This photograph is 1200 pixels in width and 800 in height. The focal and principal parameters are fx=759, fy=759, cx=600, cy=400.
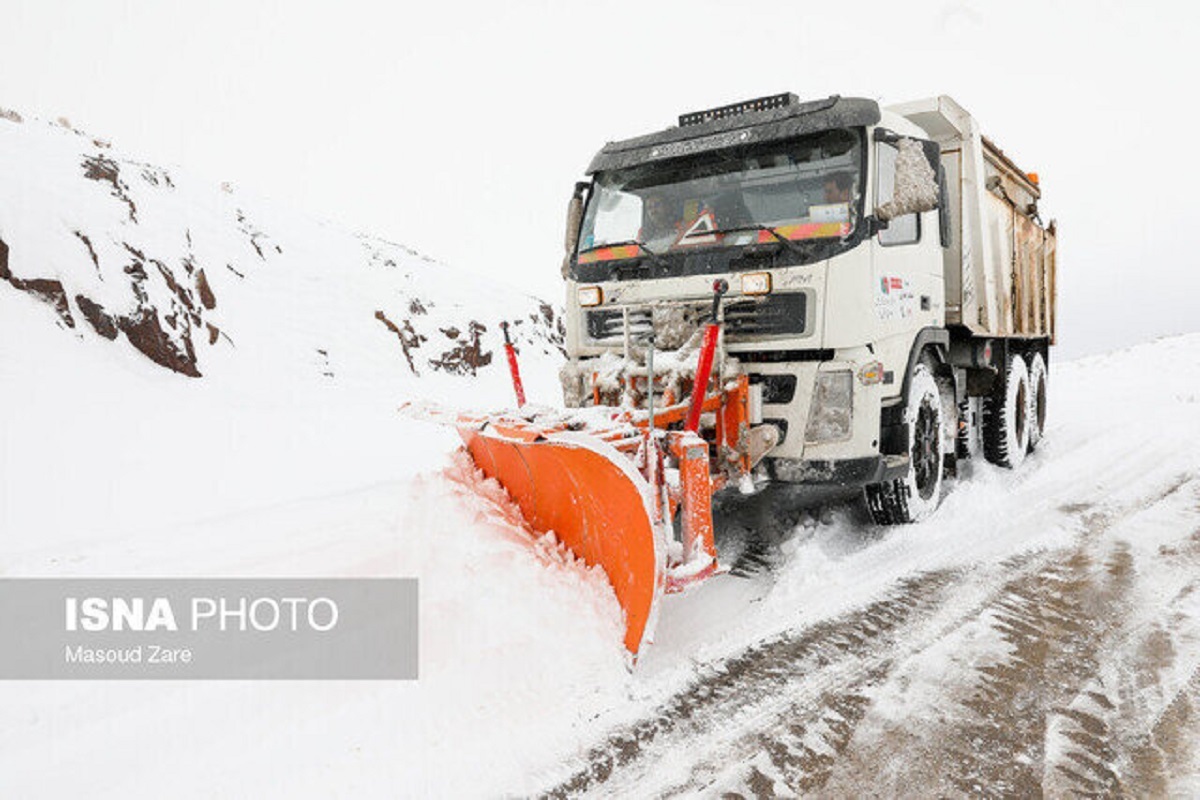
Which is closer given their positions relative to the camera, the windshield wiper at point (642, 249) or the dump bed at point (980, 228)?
the windshield wiper at point (642, 249)

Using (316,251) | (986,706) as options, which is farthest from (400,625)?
(316,251)

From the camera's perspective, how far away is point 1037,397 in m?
8.51

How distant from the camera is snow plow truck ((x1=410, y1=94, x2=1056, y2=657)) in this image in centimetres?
357

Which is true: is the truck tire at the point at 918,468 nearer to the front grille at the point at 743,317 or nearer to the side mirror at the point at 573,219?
the front grille at the point at 743,317

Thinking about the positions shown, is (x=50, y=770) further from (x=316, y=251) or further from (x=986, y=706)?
(x=316, y=251)

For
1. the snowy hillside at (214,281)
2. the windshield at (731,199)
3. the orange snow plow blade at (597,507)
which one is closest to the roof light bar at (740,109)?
the windshield at (731,199)

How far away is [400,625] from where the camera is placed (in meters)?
3.28

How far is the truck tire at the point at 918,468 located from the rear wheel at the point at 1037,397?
326 centimetres

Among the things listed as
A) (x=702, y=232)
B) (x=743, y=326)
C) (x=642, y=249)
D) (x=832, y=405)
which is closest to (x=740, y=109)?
(x=702, y=232)

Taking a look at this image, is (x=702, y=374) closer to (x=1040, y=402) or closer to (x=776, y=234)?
(x=776, y=234)

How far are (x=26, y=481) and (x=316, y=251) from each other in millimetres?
9909

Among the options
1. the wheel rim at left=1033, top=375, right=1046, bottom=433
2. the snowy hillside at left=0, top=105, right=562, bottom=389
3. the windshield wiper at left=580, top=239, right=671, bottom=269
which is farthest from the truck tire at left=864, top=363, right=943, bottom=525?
the snowy hillside at left=0, top=105, right=562, bottom=389

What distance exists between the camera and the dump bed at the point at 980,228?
5.88m

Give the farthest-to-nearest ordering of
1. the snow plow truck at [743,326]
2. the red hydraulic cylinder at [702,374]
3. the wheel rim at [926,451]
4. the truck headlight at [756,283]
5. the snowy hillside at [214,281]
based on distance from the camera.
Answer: the snowy hillside at [214,281] < the wheel rim at [926,451] < the truck headlight at [756,283] < the red hydraulic cylinder at [702,374] < the snow plow truck at [743,326]
